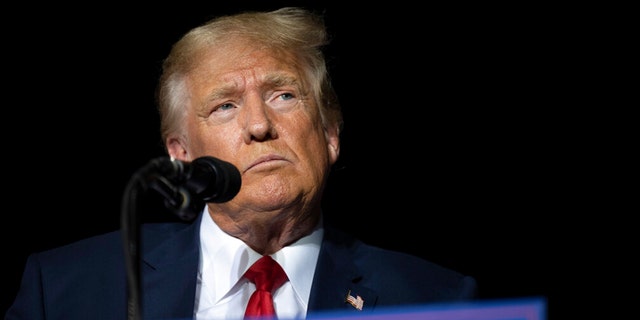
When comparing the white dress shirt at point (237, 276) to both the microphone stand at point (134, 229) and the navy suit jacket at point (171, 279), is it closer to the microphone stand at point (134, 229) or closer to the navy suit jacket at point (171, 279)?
the navy suit jacket at point (171, 279)

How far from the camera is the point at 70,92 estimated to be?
116 inches

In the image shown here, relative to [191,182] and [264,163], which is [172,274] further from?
[191,182]

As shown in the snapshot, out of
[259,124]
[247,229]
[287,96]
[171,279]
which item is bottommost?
[171,279]

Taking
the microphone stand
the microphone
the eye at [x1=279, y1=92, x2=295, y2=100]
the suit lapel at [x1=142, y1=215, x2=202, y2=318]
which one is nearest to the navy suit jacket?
the suit lapel at [x1=142, y1=215, x2=202, y2=318]

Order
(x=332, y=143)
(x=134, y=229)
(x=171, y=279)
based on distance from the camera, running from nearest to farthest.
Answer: (x=134, y=229) < (x=171, y=279) < (x=332, y=143)

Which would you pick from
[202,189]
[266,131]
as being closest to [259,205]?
[266,131]

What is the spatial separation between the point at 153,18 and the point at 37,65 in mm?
451

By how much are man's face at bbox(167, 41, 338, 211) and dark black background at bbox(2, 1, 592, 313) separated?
424 mm

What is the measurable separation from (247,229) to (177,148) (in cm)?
42

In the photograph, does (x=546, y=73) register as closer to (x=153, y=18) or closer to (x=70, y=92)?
(x=153, y=18)

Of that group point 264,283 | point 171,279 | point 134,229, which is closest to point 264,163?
point 264,283

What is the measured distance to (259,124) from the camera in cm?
243

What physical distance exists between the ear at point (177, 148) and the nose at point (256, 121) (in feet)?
1.07

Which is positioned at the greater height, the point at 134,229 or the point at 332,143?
the point at 332,143
